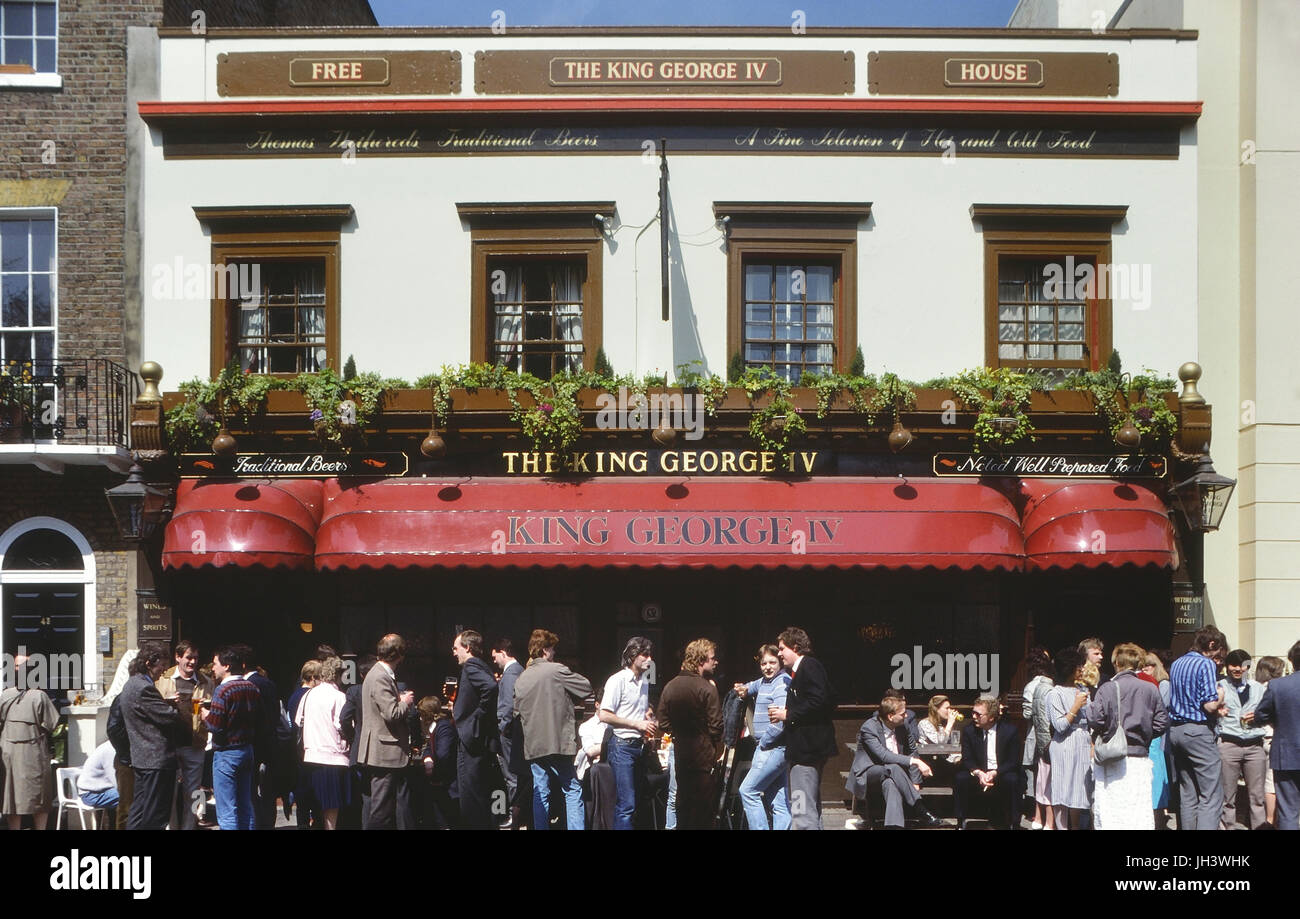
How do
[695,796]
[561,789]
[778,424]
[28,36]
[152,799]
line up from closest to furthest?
[152,799] → [695,796] → [561,789] → [778,424] → [28,36]

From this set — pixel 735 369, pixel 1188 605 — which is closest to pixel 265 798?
pixel 735 369

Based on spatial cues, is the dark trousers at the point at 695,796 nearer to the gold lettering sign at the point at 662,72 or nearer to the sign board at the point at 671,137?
the sign board at the point at 671,137

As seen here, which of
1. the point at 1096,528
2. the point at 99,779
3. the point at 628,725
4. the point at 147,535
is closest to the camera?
the point at 628,725

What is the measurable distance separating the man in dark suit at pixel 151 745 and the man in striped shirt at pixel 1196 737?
29.2ft

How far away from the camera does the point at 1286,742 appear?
38.1ft

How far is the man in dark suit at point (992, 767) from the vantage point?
1279 cm

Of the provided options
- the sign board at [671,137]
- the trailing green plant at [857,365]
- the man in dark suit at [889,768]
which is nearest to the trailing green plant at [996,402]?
the trailing green plant at [857,365]

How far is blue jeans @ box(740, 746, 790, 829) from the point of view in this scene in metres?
11.7

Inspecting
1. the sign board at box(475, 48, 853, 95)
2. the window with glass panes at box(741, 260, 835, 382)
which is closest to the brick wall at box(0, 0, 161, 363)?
the sign board at box(475, 48, 853, 95)

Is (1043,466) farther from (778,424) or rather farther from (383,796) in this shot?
(383,796)

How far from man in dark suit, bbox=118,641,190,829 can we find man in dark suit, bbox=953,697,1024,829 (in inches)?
283

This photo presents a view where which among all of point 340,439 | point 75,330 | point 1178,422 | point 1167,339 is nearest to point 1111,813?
point 1178,422

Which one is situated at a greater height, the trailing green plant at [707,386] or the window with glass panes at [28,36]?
Answer: the window with glass panes at [28,36]

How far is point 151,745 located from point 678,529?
19.1ft
